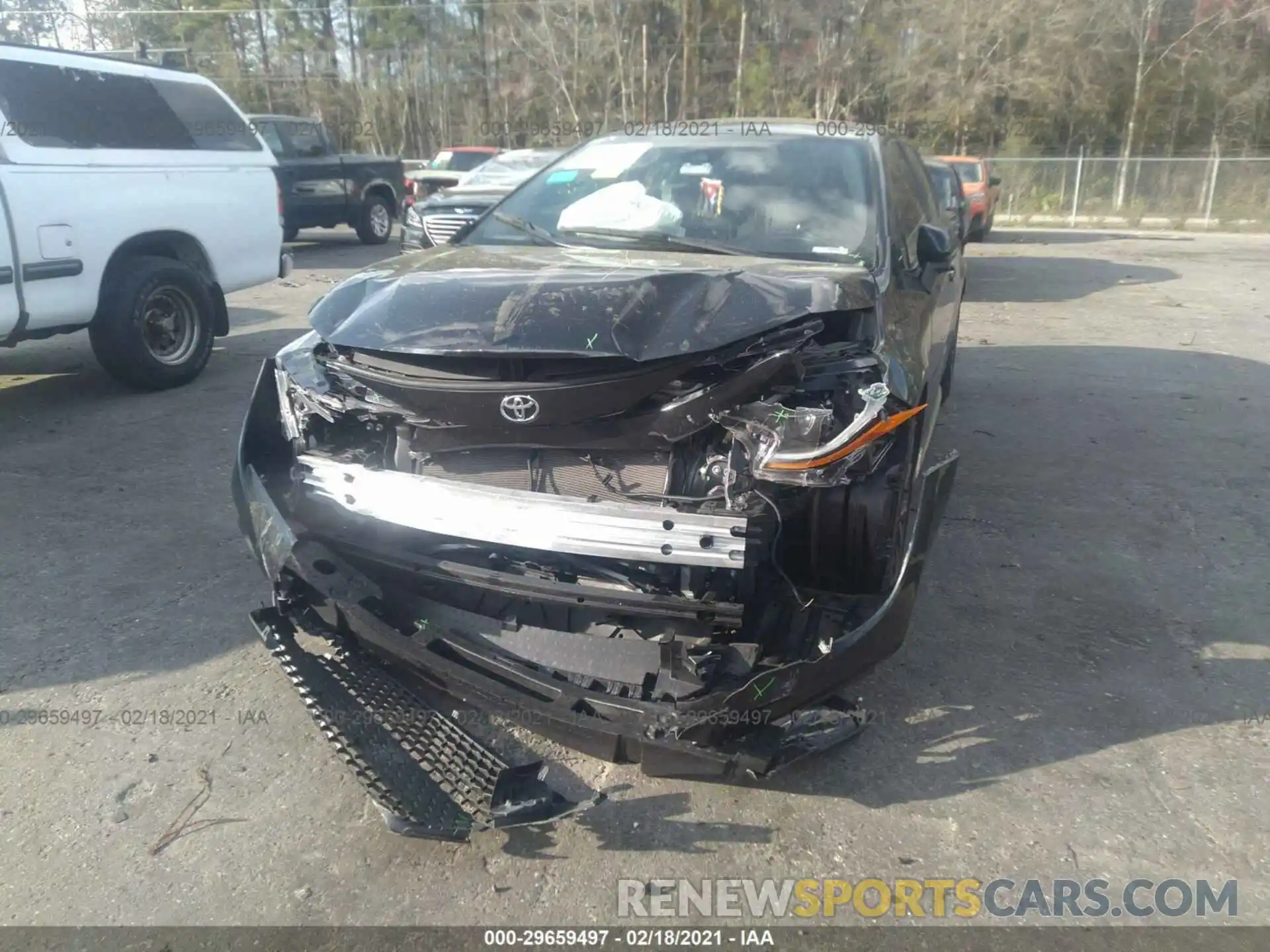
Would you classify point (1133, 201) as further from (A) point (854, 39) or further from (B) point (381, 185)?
(B) point (381, 185)

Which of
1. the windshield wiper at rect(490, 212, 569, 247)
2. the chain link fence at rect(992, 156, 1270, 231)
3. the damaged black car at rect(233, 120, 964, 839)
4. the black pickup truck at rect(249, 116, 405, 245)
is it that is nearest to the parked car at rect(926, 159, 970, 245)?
the windshield wiper at rect(490, 212, 569, 247)

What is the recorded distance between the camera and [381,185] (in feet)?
50.5

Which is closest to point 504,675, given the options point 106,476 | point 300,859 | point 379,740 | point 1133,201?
point 379,740

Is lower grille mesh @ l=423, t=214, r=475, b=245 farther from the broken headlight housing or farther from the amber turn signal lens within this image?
the amber turn signal lens

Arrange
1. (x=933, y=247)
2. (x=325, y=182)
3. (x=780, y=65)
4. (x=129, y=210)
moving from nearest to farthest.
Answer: (x=933, y=247) < (x=129, y=210) < (x=325, y=182) < (x=780, y=65)

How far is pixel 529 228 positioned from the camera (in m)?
4.18

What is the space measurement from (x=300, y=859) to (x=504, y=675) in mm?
688

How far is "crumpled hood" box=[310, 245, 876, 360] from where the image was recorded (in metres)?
2.64

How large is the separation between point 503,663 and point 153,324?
516 cm

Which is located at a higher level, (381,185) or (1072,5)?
(1072,5)

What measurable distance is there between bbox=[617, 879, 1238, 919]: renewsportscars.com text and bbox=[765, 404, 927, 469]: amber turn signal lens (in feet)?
3.45

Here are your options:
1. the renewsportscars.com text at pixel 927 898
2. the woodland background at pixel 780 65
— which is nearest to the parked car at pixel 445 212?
the renewsportscars.com text at pixel 927 898

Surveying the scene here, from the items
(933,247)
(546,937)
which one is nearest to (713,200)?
(933,247)

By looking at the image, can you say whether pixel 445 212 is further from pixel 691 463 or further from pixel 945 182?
pixel 691 463
